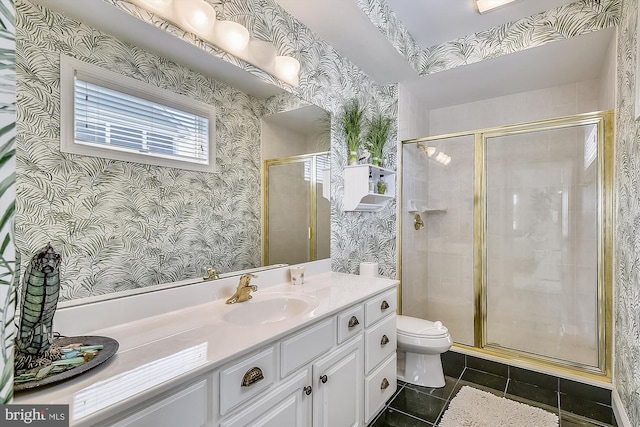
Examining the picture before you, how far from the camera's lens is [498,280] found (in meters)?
2.74

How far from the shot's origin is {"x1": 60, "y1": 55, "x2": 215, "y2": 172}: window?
3.41ft

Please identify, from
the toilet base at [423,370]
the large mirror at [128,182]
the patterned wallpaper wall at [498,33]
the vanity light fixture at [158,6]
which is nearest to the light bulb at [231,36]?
the large mirror at [128,182]

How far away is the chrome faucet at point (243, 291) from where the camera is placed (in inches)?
57.4

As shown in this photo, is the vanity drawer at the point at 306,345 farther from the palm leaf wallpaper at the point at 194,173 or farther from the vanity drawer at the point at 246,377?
the palm leaf wallpaper at the point at 194,173

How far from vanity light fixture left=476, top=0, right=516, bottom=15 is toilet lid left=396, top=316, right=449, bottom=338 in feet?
7.22

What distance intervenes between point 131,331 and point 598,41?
3.20m

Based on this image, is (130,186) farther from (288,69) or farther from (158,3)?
(288,69)

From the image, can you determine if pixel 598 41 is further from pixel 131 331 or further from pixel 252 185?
pixel 131 331

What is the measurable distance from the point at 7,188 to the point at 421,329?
7.66ft

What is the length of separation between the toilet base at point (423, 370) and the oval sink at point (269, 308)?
47.6 inches

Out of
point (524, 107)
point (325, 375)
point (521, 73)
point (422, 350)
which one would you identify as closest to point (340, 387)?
point (325, 375)

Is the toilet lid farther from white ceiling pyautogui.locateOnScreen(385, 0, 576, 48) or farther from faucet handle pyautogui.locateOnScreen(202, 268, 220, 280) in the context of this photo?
white ceiling pyautogui.locateOnScreen(385, 0, 576, 48)

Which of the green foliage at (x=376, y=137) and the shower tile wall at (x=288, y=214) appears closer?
the shower tile wall at (x=288, y=214)

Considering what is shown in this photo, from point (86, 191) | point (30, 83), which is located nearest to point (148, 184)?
point (86, 191)
